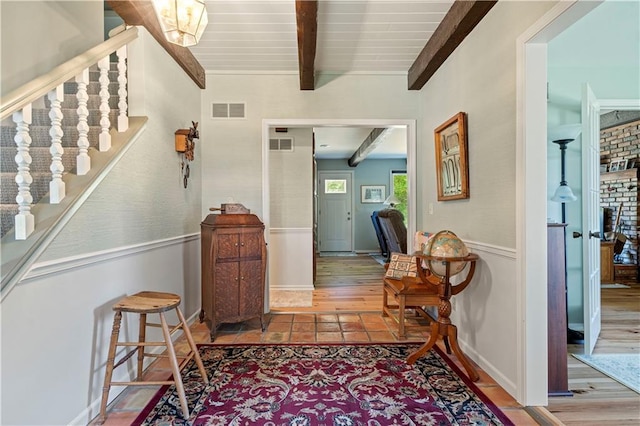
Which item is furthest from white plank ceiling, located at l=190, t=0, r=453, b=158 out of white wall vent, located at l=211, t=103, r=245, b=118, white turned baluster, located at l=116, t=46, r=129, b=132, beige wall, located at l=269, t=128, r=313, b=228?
beige wall, located at l=269, t=128, r=313, b=228

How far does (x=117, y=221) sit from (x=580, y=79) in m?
4.10

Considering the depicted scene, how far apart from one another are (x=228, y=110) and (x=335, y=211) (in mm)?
A: 5344

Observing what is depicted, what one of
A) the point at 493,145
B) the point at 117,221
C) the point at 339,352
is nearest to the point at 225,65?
the point at 117,221

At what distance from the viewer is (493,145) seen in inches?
79.5

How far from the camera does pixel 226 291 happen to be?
2672 millimetres

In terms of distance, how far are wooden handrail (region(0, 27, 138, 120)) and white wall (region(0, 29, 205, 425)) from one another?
0.40 metres

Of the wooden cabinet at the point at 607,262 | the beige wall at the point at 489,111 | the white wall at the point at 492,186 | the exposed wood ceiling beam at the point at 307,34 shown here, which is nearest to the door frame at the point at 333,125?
the exposed wood ceiling beam at the point at 307,34

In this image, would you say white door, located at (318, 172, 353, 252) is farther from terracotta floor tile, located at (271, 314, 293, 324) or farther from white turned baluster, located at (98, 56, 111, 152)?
white turned baluster, located at (98, 56, 111, 152)

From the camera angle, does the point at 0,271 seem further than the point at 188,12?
No

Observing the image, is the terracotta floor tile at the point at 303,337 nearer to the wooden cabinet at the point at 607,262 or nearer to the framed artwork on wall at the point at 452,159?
the framed artwork on wall at the point at 452,159

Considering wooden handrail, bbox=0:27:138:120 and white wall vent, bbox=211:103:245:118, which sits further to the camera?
white wall vent, bbox=211:103:245:118

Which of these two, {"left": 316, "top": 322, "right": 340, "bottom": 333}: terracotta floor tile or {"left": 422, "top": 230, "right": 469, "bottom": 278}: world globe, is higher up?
{"left": 422, "top": 230, "right": 469, "bottom": 278}: world globe

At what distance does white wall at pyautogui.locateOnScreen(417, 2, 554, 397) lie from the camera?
181 cm

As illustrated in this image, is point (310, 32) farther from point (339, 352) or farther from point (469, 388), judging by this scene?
point (469, 388)
